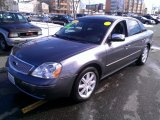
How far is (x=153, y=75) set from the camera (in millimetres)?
5504

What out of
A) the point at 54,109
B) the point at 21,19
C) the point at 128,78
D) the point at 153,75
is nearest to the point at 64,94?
the point at 54,109

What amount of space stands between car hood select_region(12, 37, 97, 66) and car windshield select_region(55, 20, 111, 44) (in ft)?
0.87

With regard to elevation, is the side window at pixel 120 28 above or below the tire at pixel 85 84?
above

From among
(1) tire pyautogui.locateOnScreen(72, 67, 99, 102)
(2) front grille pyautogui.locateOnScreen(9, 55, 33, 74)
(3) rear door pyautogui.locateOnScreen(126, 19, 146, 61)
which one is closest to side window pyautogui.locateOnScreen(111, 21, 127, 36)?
(3) rear door pyautogui.locateOnScreen(126, 19, 146, 61)

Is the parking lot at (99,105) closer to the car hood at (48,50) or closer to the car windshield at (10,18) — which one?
the car hood at (48,50)

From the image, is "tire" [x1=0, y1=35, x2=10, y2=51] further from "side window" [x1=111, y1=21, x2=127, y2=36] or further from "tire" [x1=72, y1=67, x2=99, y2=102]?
"tire" [x1=72, y1=67, x2=99, y2=102]

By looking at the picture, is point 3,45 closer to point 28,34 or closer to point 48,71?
point 28,34

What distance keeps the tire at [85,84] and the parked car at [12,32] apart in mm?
4305

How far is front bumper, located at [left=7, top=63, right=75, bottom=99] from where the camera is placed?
10.2 ft

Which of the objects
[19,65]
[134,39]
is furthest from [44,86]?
[134,39]

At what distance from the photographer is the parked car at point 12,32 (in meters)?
7.19

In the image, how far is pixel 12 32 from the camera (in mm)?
7160

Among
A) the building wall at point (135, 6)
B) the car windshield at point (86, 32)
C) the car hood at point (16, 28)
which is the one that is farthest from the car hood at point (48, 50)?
the building wall at point (135, 6)

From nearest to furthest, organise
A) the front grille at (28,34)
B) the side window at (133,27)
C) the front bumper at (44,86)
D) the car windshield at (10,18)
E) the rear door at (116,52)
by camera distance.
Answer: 1. the front bumper at (44,86)
2. the rear door at (116,52)
3. the side window at (133,27)
4. the front grille at (28,34)
5. the car windshield at (10,18)
